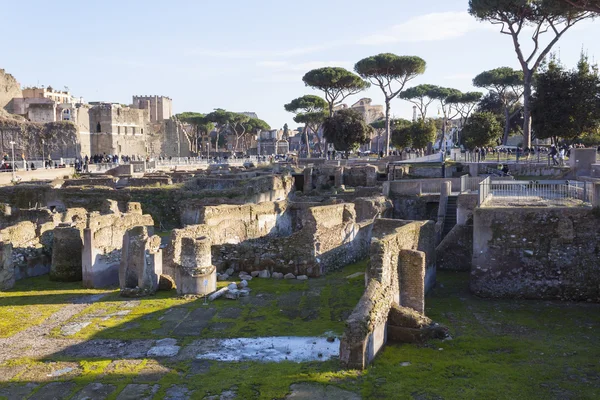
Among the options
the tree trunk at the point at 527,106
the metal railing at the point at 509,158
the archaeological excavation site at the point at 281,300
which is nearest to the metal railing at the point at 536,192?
the archaeological excavation site at the point at 281,300

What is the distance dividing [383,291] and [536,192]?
784 centimetres

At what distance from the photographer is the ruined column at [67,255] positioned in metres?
15.5

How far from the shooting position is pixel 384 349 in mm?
9766

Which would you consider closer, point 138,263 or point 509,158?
point 138,263

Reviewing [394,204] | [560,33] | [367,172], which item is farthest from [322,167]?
[560,33]

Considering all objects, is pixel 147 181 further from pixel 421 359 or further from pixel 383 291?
pixel 421 359

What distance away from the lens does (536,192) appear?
1605 centimetres

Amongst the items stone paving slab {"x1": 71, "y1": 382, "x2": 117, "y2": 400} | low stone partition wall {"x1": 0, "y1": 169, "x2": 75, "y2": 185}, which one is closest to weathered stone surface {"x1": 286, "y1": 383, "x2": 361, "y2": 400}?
stone paving slab {"x1": 71, "y1": 382, "x2": 117, "y2": 400}

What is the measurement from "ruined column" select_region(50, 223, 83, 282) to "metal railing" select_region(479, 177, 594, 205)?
10102 millimetres

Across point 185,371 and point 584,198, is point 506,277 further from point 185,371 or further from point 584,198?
point 185,371

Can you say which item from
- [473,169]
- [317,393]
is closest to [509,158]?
[473,169]

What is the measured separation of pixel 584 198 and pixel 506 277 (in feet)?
9.13

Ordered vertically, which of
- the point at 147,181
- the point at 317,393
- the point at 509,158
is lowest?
the point at 317,393

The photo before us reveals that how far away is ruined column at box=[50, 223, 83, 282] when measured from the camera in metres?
15.5
